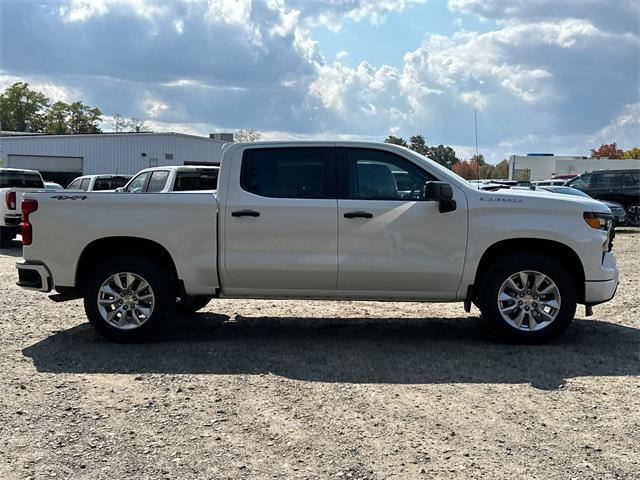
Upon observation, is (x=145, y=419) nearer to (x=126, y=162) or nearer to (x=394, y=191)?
(x=394, y=191)

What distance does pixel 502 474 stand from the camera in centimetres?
372

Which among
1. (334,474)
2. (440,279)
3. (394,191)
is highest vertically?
(394,191)

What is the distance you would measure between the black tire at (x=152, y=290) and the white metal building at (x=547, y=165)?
38759 mm

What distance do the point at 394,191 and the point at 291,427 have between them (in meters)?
2.84

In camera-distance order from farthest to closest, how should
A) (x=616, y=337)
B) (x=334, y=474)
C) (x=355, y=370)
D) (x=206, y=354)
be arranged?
1. (x=616, y=337)
2. (x=206, y=354)
3. (x=355, y=370)
4. (x=334, y=474)

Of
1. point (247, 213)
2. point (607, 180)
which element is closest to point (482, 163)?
point (607, 180)

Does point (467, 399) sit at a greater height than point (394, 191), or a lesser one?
lesser

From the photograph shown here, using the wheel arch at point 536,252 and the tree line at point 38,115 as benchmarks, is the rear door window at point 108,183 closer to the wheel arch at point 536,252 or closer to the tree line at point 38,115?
the wheel arch at point 536,252

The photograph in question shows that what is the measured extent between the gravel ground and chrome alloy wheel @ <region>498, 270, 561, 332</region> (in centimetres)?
29

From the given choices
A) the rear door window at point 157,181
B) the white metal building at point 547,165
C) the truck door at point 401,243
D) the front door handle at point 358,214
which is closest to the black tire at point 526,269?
the truck door at point 401,243

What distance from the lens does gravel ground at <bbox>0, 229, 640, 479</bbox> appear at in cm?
388

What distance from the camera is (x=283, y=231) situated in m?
6.37

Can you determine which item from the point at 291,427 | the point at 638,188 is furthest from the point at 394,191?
the point at 638,188

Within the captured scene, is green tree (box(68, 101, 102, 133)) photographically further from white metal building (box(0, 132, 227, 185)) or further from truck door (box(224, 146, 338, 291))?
truck door (box(224, 146, 338, 291))
